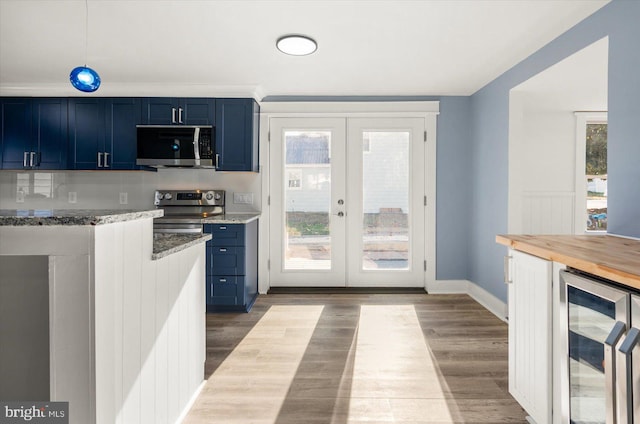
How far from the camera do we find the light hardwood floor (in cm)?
190

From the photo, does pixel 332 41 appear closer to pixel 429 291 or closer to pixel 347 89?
pixel 347 89

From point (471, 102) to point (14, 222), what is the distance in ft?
14.0

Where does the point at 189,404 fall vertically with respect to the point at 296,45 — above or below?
below

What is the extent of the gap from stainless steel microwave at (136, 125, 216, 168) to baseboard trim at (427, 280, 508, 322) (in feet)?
9.68

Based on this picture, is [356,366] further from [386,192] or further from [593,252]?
[386,192]

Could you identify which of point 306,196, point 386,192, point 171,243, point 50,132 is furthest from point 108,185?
point 386,192

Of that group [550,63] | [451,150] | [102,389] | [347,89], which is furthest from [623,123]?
[102,389]

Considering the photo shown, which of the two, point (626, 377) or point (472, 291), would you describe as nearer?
point (626, 377)

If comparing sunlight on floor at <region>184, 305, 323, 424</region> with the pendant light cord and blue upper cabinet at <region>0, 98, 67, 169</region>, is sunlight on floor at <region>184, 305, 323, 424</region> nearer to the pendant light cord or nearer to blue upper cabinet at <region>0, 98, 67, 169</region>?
the pendant light cord

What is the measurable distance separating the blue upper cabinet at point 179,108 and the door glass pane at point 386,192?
1.83 meters

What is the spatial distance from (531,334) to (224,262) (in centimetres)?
272

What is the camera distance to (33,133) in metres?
3.85

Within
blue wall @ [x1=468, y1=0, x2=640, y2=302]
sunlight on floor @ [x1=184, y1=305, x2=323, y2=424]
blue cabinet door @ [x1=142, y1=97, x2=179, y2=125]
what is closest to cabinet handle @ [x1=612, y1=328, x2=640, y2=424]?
blue wall @ [x1=468, y1=0, x2=640, y2=302]

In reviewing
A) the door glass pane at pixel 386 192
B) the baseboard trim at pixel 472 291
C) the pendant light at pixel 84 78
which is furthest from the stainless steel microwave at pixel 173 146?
the baseboard trim at pixel 472 291
